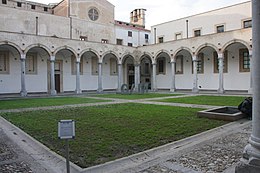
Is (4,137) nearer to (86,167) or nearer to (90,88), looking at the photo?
(86,167)

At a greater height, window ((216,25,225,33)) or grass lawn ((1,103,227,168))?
window ((216,25,225,33))

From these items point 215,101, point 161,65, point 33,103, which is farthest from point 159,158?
point 161,65

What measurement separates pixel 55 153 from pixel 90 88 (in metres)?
26.5

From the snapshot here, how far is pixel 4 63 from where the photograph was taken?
24.4m

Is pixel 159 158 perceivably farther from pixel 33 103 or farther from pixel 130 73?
pixel 130 73

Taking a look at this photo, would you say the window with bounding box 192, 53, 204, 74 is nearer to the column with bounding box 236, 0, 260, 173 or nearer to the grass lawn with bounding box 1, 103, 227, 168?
the grass lawn with bounding box 1, 103, 227, 168

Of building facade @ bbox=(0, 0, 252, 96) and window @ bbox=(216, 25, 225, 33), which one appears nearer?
building facade @ bbox=(0, 0, 252, 96)

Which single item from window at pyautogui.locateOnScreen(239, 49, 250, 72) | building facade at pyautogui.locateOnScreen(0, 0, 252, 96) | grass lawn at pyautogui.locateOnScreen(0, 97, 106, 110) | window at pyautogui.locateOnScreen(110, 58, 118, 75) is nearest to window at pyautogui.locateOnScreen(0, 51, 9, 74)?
building facade at pyautogui.locateOnScreen(0, 0, 252, 96)

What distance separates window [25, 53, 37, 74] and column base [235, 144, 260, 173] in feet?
85.7

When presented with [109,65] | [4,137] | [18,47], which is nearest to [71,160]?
[4,137]

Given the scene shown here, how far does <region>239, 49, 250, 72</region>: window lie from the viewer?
24.4m

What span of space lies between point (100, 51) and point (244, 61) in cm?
1616

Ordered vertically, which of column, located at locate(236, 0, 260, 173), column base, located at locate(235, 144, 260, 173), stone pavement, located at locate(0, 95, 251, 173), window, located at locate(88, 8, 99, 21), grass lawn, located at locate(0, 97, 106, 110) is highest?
window, located at locate(88, 8, 99, 21)

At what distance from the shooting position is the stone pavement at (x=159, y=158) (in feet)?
13.6
